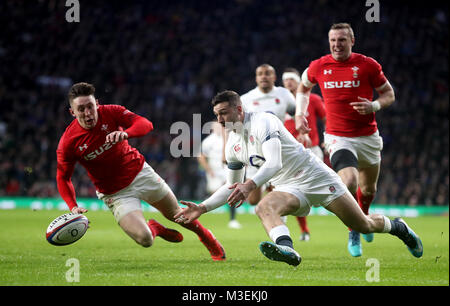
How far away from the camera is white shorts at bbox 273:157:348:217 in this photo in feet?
19.1

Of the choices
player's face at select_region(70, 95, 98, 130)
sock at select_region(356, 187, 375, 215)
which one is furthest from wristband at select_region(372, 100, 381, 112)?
player's face at select_region(70, 95, 98, 130)

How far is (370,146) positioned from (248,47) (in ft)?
59.3

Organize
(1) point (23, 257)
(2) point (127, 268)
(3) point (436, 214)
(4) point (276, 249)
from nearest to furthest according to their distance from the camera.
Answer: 1. (4) point (276, 249)
2. (2) point (127, 268)
3. (1) point (23, 257)
4. (3) point (436, 214)

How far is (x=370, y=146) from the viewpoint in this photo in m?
7.39

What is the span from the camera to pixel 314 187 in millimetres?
5812

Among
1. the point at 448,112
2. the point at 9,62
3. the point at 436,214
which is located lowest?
the point at 436,214

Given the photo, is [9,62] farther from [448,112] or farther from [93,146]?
[93,146]

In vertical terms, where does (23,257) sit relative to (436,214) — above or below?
above

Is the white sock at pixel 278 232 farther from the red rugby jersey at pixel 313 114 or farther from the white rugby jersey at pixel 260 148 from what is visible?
the red rugby jersey at pixel 313 114

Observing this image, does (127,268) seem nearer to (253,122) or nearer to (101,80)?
(253,122)

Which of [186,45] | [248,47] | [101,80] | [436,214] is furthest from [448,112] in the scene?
[101,80]

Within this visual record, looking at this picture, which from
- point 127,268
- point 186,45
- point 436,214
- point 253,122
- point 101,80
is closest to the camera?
point 253,122

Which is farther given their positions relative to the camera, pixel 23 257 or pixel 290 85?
pixel 290 85

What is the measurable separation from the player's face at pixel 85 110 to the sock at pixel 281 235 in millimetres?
2235
